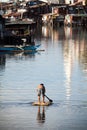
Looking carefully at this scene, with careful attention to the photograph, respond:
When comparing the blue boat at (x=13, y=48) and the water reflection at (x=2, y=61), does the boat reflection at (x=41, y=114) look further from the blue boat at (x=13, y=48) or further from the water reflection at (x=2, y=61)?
the blue boat at (x=13, y=48)

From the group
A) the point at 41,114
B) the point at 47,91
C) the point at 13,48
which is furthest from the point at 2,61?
the point at 41,114

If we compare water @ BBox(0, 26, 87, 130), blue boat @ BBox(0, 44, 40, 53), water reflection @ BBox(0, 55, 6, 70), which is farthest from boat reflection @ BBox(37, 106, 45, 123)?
blue boat @ BBox(0, 44, 40, 53)

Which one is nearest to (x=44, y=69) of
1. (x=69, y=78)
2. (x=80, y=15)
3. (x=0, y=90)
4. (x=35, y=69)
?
(x=35, y=69)

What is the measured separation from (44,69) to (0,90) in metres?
9.85

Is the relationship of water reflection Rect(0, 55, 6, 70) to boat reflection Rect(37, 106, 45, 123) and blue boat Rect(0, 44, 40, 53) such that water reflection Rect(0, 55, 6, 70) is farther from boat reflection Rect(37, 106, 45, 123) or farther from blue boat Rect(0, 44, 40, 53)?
boat reflection Rect(37, 106, 45, 123)

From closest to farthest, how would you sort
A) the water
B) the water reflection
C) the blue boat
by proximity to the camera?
the water < the water reflection < the blue boat

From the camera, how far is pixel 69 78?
29.8m

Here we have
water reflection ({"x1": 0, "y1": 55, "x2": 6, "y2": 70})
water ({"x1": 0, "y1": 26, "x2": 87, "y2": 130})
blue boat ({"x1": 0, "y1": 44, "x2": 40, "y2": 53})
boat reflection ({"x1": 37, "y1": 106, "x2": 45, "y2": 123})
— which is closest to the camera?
water ({"x1": 0, "y1": 26, "x2": 87, "y2": 130})

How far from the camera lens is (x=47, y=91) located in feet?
80.7

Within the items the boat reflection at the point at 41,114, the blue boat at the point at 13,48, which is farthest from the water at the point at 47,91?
the blue boat at the point at 13,48

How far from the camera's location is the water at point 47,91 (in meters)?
17.8

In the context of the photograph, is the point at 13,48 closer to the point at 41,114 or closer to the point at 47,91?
the point at 47,91

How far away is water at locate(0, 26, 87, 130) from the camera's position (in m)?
17.8

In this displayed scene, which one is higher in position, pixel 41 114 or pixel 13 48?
pixel 41 114
